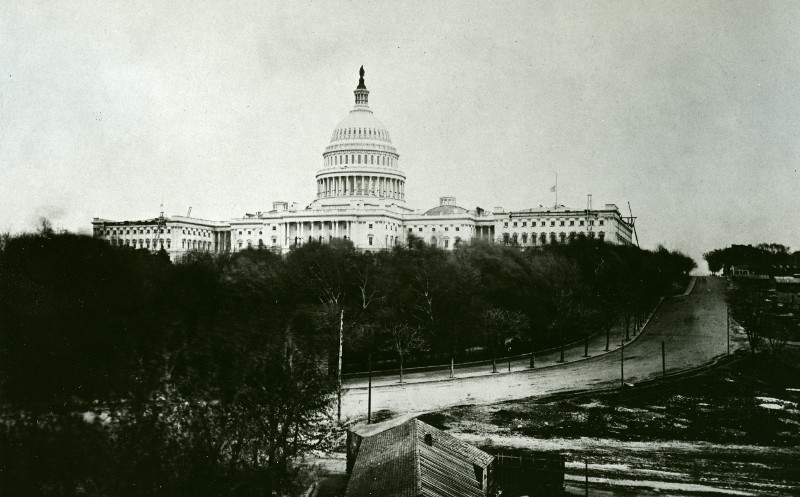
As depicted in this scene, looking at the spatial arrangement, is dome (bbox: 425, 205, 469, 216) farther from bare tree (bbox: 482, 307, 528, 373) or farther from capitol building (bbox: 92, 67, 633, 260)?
bare tree (bbox: 482, 307, 528, 373)

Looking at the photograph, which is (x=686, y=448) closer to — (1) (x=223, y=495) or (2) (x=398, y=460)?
(2) (x=398, y=460)

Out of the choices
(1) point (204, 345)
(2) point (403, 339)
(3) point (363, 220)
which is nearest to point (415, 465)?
(1) point (204, 345)

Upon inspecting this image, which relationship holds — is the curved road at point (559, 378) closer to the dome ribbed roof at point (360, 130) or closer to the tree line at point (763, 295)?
the tree line at point (763, 295)

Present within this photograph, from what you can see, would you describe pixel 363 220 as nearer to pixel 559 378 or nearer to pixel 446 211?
pixel 446 211

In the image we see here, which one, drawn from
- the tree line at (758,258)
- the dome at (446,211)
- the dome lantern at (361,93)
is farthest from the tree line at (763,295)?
the dome lantern at (361,93)

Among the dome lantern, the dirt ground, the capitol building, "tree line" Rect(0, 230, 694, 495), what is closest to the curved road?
the dirt ground

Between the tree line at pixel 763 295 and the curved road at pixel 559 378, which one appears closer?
the curved road at pixel 559 378
